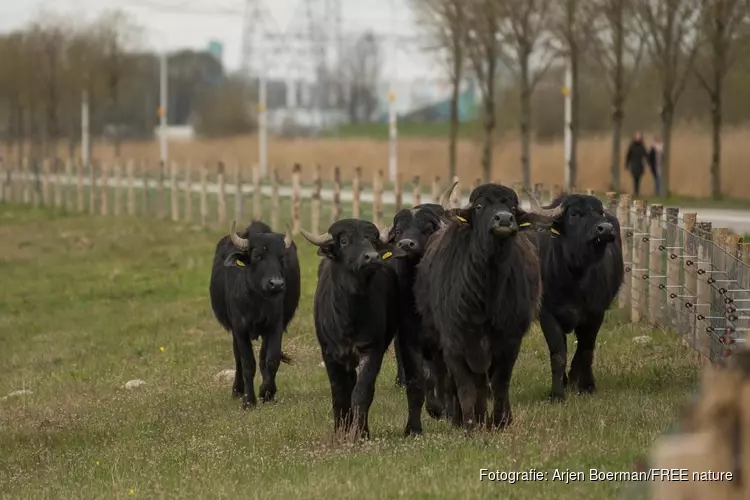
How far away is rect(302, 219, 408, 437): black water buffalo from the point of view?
1106cm

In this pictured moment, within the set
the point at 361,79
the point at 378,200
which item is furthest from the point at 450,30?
the point at 361,79

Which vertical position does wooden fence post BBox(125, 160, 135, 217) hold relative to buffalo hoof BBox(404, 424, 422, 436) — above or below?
above

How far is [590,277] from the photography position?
43.2 feet

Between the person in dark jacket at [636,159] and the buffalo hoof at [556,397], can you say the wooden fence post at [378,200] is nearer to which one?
the person in dark jacket at [636,159]

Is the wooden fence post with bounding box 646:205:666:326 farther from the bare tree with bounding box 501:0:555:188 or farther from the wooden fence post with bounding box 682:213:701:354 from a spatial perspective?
the bare tree with bounding box 501:0:555:188

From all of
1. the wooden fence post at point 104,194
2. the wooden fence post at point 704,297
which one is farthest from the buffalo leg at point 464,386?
the wooden fence post at point 104,194

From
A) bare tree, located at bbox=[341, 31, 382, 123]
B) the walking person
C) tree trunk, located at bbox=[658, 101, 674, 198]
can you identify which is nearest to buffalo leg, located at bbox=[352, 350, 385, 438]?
tree trunk, located at bbox=[658, 101, 674, 198]

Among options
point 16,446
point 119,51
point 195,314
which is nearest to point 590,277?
point 16,446

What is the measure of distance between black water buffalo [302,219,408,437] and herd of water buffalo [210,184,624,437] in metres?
0.01

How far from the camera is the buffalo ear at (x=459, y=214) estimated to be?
11.0 meters

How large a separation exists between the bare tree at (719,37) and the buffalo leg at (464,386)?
→ 2538 centimetres

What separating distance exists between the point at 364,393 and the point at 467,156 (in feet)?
155

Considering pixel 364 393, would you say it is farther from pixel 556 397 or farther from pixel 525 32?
pixel 525 32

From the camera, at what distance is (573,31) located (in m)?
36.9
